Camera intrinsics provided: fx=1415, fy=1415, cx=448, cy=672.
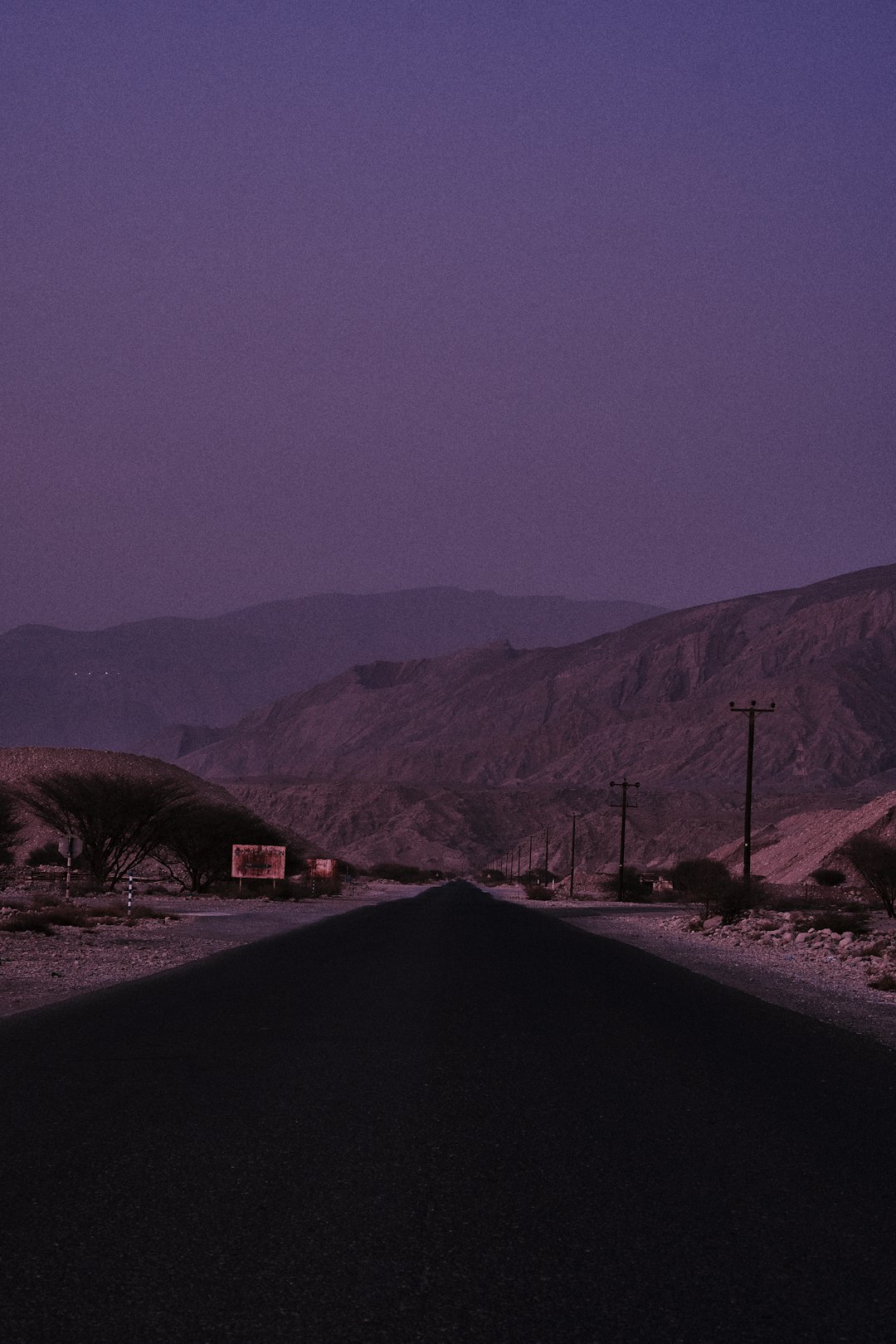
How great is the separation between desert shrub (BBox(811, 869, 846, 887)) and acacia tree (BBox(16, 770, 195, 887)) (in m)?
35.6

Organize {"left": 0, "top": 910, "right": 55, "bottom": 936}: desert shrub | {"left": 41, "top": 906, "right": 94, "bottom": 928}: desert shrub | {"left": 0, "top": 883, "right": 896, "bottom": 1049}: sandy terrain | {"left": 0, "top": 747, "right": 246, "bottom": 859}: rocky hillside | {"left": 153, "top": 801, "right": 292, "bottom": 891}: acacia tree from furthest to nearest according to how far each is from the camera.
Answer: {"left": 0, "top": 747, "right": 246, "bottom": 859}: rocky hillside → {"left": 153, "top": 801, "right": 292, "bottom": 891}: acacia tree → {"left": 41, "top": 906, "right": 94, "bottom": 928}: desert shrub → {"left": 0, "top": 910, "right": 55, "bottom": 936}: desert shrub → {"left": 0, "top": 883, "right": 896, "bottom": 1049}: sandy terrain

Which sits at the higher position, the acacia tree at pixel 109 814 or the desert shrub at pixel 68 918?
the acacia tree at pixel 109 814

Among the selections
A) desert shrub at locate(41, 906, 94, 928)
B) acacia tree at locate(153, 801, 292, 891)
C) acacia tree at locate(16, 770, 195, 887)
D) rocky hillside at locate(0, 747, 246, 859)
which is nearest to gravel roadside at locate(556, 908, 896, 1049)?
desert shrub at locate(41, 906, 94, 928)

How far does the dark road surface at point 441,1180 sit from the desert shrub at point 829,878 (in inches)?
2676

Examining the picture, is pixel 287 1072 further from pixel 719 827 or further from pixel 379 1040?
pixel 719 827

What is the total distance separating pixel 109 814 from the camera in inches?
2576

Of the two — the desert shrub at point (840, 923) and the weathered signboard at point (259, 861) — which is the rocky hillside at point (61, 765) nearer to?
the weathered signboard at point (259, 861)

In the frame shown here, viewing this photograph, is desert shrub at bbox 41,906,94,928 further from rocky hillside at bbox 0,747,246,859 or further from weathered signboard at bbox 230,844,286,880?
rocky hillside at bbox 0,747,246,859

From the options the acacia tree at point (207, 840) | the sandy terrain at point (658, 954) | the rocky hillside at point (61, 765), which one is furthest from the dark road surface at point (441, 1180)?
the rocky hillside at point (61, 765)

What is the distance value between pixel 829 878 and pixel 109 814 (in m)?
39.7

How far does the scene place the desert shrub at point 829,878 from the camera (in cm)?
7910

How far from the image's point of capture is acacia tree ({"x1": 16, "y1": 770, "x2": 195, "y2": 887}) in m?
65.3

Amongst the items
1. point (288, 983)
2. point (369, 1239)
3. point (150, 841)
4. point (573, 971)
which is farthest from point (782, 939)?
point (150, 841)

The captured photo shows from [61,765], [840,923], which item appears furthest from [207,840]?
[61,765]
